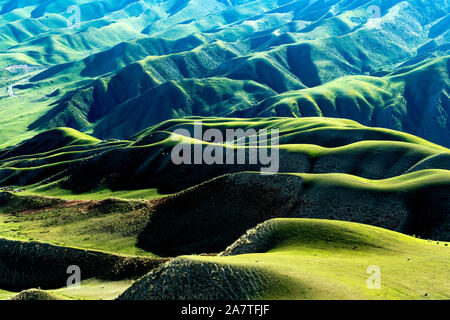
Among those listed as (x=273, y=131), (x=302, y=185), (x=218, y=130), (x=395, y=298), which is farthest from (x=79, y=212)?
(x=218, y=130)

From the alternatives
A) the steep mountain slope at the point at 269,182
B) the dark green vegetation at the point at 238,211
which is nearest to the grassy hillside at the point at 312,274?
the dark green vegetation at the point at 238,211

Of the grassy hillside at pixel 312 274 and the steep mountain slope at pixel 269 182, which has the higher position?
the steep mountain slope at pixel 269 182

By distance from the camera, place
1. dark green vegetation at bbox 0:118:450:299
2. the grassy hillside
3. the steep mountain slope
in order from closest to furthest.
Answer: the grassy hillside
dark green vegetation at bbox 0:118:450:299
the steep mountain slope

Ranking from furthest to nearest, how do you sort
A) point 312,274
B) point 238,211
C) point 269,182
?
point 269,182 < point 238,211 < point 312,274

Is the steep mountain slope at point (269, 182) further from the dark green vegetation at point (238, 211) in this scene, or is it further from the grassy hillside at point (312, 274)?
the grassy hillside at point (312, 274)

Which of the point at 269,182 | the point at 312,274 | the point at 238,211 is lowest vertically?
the point at 312,274

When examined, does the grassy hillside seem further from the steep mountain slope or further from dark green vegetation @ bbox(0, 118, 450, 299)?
the steep mountain slope

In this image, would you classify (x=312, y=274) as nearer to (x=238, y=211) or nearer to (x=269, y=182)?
(x=238, y=211)

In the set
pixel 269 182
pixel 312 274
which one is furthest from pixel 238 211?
pixel 312 274

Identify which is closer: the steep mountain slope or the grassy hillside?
the grassy hillside

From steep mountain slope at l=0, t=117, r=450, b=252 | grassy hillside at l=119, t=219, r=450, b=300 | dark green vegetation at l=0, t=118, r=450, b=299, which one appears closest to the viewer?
grassy hillside at l=119, t=219, r=450, b=300

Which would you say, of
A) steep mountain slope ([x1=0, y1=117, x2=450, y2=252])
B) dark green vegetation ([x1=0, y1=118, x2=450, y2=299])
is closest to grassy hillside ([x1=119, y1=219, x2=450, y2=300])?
dark green vegetation ([x1=0, y1=118, x2=450, y2=299])

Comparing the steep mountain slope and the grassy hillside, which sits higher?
the steep mountain slope
